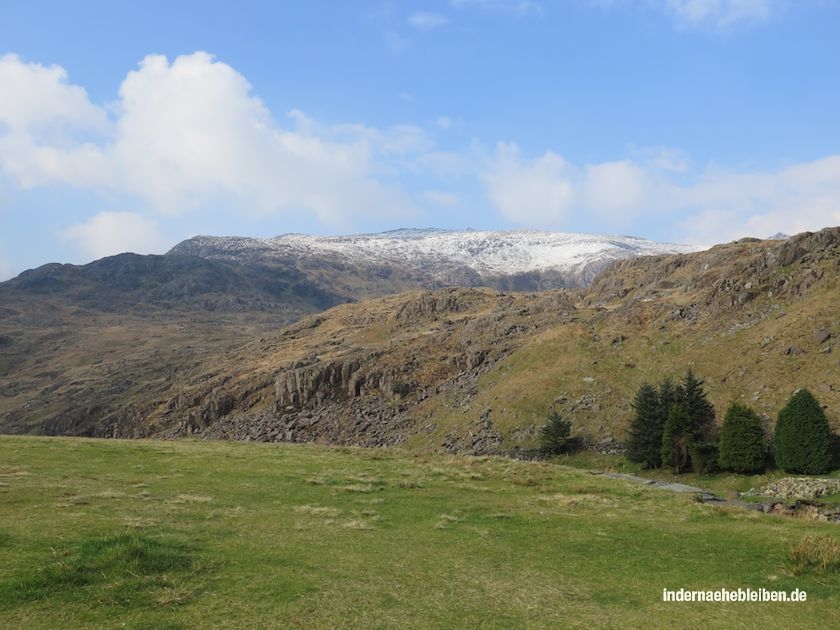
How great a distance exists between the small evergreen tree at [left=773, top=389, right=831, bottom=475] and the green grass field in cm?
2255

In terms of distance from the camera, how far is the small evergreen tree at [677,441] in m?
55.0

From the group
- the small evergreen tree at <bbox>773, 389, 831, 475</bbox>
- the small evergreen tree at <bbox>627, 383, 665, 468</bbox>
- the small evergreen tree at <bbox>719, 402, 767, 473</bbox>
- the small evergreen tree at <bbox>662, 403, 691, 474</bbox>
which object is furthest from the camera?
the small evergreen tree at <bbox>627, 383, 665, 468</bbox>

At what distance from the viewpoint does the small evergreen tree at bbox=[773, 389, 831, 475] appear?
158ft

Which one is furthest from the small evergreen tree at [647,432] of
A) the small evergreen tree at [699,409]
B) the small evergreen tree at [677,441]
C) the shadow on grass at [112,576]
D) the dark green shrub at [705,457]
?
the shadow on grass at [112,576]

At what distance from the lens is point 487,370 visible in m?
95.1

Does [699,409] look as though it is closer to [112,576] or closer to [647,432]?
[647,432]

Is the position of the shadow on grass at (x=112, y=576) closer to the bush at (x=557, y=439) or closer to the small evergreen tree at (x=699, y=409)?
the bush at (x=557, y=439)

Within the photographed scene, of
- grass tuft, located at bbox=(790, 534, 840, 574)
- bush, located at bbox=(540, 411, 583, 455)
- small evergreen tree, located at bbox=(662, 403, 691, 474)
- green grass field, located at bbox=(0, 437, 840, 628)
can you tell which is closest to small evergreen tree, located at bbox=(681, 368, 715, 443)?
small evergreen tree, located at bbox=(662, 403, 691, 474)

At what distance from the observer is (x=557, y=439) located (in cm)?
6525

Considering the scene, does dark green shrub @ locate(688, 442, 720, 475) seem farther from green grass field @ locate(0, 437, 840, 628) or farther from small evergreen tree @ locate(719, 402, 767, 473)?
green grass field @ locate(0, 437, 840, 628)

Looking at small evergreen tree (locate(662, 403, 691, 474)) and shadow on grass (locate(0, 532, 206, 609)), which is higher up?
shadow on grass (locate(0, 532, 206, 609))

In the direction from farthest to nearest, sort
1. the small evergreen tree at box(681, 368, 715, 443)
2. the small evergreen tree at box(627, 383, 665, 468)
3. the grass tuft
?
the small evergreen tree at box(681, 368, 715, 443)
the small evergreen tree at box(627, 383, 665, 468)
the grass tuft

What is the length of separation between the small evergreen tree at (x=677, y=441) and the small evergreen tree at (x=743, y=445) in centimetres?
342

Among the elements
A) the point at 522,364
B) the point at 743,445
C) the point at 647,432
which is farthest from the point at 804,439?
the point at 522,364
